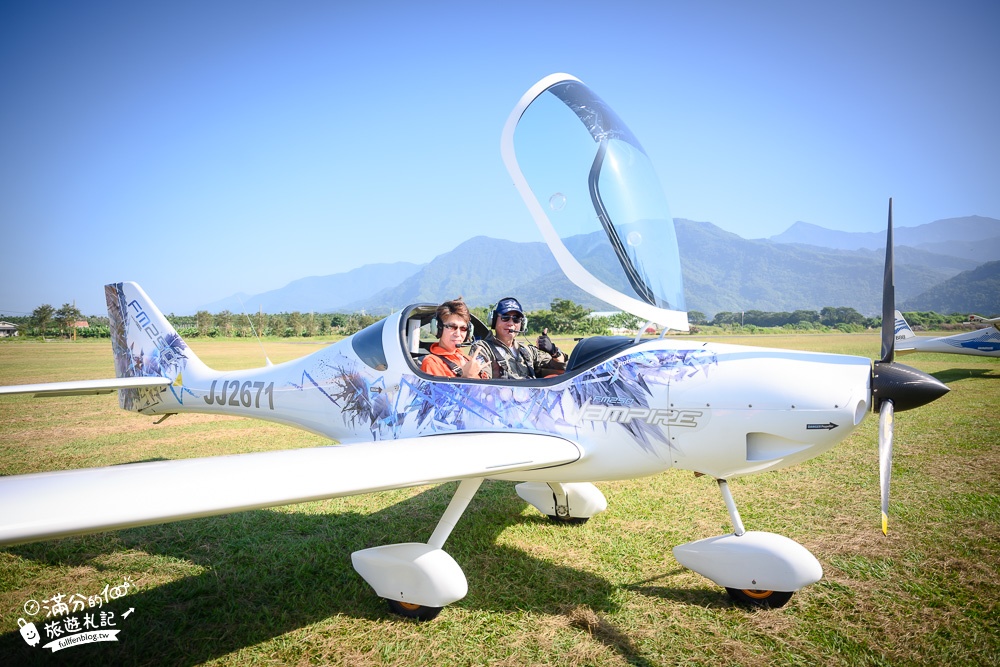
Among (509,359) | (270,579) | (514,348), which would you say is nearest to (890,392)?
(509,359)

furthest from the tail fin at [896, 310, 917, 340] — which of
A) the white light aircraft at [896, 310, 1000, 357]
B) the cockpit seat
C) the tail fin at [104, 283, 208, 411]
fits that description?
the tail fin at [104, 283, 208, 411]

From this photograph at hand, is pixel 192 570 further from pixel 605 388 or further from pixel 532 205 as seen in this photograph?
pixel 532 205

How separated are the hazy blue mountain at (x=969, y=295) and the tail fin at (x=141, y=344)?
160 metres

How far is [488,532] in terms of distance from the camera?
4562 millimetres

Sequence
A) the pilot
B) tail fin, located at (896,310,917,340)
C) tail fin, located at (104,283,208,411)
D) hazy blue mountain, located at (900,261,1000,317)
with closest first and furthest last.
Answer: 1. the pilot
2. tail fin, located at (104,283,208,411)
3. tail fin, located at (896,310,917,340)
4. hazy blue mountain, located at (900,261,1000,317)

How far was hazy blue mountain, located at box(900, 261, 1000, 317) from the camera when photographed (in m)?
128

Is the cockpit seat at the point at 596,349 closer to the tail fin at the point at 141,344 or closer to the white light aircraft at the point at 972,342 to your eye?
the tail fin at the point at 141,344

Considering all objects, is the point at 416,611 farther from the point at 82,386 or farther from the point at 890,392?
the point at 82,386

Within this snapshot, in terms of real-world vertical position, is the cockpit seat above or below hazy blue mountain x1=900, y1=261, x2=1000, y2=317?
below

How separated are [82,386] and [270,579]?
10.7ft

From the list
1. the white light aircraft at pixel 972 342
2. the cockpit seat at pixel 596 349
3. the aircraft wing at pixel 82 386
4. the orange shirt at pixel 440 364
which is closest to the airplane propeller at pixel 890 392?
the cockpit seat at pixel 596 349

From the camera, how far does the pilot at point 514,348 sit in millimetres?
4184

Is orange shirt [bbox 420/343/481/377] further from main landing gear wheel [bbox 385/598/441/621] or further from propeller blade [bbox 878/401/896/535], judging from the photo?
propeller blade [bbox 878/401/896/535]

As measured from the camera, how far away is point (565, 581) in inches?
143
